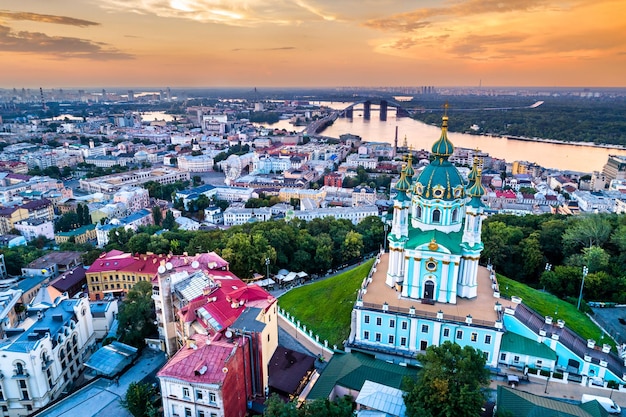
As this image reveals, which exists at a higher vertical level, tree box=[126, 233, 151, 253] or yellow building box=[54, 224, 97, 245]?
tree box=[126, 233, 151, 253]

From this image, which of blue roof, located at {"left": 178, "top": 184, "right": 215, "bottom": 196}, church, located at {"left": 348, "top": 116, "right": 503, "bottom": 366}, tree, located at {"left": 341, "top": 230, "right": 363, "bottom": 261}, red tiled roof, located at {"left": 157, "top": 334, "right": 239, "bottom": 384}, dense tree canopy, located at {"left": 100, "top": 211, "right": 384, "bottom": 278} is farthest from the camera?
blue roof, located at {"left": 178, "top": 184, "right": 215, "bottom": 196}

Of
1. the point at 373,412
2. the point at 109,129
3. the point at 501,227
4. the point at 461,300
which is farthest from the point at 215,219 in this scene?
the point at 109,129

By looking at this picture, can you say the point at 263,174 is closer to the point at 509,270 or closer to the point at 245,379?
the point at 509,270

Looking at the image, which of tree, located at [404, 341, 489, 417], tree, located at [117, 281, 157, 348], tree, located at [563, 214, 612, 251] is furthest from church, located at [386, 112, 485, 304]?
tree, located at [117, 281, 157, 348]

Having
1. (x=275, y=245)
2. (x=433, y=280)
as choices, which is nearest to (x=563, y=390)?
(x=433, y=280)

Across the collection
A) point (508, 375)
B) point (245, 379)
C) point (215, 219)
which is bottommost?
point (215, 219)

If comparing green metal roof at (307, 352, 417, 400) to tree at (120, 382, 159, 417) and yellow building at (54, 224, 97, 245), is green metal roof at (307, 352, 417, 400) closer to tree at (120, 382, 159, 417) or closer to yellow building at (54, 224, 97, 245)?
tree at (120, 382, 159, 417)
